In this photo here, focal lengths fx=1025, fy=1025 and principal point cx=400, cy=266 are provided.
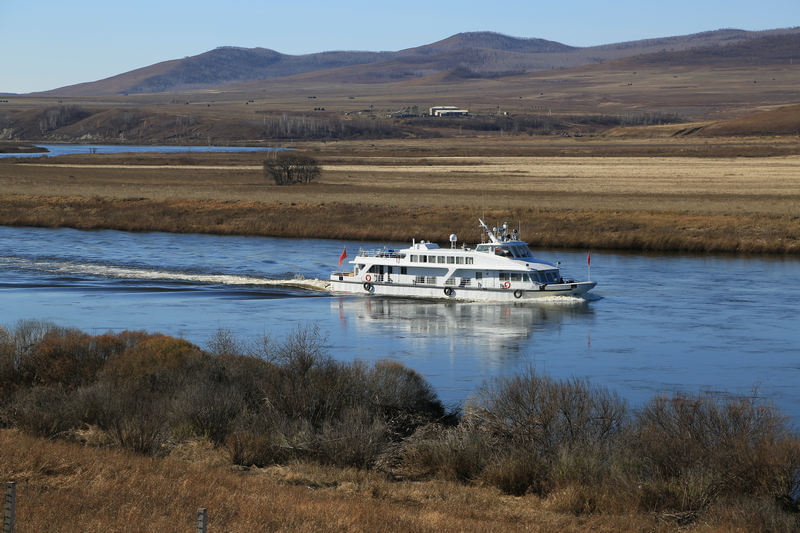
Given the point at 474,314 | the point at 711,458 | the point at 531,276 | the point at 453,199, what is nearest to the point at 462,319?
the point at 474,314

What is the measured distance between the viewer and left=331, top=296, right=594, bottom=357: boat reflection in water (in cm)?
4138

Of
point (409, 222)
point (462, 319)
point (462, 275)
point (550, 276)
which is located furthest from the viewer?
point (409, 222)

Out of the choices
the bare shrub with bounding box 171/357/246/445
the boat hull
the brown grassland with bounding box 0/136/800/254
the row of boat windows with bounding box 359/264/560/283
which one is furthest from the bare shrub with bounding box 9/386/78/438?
the brown grassland with bounding box 0/136/800/254

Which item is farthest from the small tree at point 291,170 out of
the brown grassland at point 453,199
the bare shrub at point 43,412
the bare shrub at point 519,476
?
the bare shrub at point 519,476

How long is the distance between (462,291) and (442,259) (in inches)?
87.1

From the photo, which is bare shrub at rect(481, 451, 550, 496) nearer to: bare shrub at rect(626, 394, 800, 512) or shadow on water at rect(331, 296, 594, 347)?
bare shrub at rect(626, 394, 800, 512)

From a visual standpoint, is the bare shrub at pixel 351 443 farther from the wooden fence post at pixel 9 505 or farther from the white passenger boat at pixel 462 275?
the white passenger boat at pixel 462 275

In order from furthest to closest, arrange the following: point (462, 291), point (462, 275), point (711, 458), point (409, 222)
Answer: point (409, 222), point (462, 275), point (462, 291), point (711, 458)

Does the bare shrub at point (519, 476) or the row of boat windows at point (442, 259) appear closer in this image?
the bare shrub at point (519, 476)

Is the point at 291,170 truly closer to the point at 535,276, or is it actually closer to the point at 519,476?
the point at 535,276

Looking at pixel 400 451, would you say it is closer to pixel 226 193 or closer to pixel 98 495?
pixel 98 495

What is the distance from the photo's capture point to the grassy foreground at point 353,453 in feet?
57.3

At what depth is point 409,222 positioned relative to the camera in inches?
3019

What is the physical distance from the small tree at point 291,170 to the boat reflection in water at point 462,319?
59.9 m
